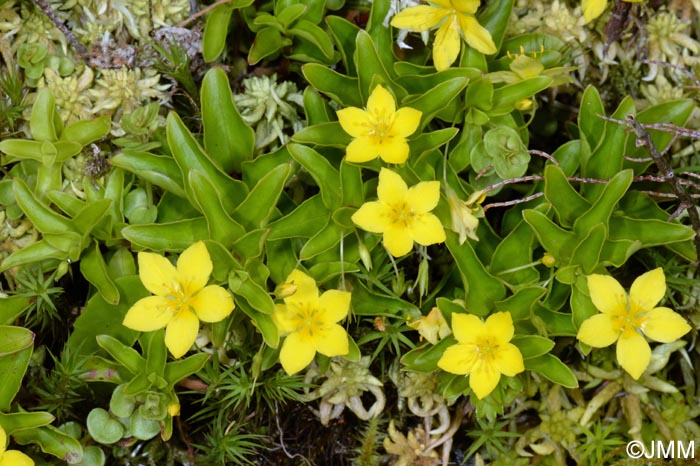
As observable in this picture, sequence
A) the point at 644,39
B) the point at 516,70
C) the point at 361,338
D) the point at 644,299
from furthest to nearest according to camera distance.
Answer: the point at 644,39, the point at 361,338, the point at 516,70, the point at 644,299

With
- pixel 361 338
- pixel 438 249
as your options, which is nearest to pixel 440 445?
pixel 361 338

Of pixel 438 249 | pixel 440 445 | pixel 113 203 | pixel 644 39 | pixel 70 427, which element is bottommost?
pixel 440 445

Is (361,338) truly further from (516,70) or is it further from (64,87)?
(64,87)

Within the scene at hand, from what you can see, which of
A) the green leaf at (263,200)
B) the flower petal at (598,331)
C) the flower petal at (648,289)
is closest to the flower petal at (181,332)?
the green leaf at (263,200)

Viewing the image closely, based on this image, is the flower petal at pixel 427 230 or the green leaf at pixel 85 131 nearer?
the flower petal at pixel 427 230

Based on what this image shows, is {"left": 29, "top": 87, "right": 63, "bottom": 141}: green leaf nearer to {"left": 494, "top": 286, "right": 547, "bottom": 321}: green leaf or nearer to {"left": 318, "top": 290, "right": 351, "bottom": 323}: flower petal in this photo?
{"left": 318, "top": 290, "right": 351, "bottom": 323}: flower petal

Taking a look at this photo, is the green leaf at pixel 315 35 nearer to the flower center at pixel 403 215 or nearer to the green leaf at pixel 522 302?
the flower center at pixel 403 215
